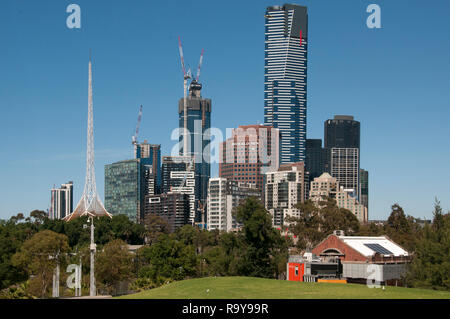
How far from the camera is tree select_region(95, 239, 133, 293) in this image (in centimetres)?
10069

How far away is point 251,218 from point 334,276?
16.0 metres

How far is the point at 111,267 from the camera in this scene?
10094cm

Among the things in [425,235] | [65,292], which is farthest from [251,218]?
[65,292]

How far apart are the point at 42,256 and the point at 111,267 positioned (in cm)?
1193

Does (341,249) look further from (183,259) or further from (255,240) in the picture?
(183,259)

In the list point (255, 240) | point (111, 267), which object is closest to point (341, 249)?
point (255, 240)

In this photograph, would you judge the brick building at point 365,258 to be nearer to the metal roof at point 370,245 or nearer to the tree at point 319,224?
the metal roof at point 370,245

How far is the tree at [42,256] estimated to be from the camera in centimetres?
9238

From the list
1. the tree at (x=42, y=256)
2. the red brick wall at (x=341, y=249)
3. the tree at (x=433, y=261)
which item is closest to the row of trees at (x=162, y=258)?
the tree at (x=42, y=256)

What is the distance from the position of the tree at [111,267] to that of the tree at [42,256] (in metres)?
6.52

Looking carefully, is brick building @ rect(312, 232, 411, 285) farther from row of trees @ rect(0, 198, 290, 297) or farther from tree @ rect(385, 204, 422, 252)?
tree @ rect(385, 204, 422, 252)

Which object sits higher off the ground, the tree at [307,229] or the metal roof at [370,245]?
the metal roof at [370,245]

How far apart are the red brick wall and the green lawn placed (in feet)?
127

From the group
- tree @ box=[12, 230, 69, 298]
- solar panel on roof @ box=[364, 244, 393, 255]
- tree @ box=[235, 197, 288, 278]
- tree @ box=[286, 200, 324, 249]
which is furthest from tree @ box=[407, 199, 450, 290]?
tree @ box=[286, 200, 324, 249]
